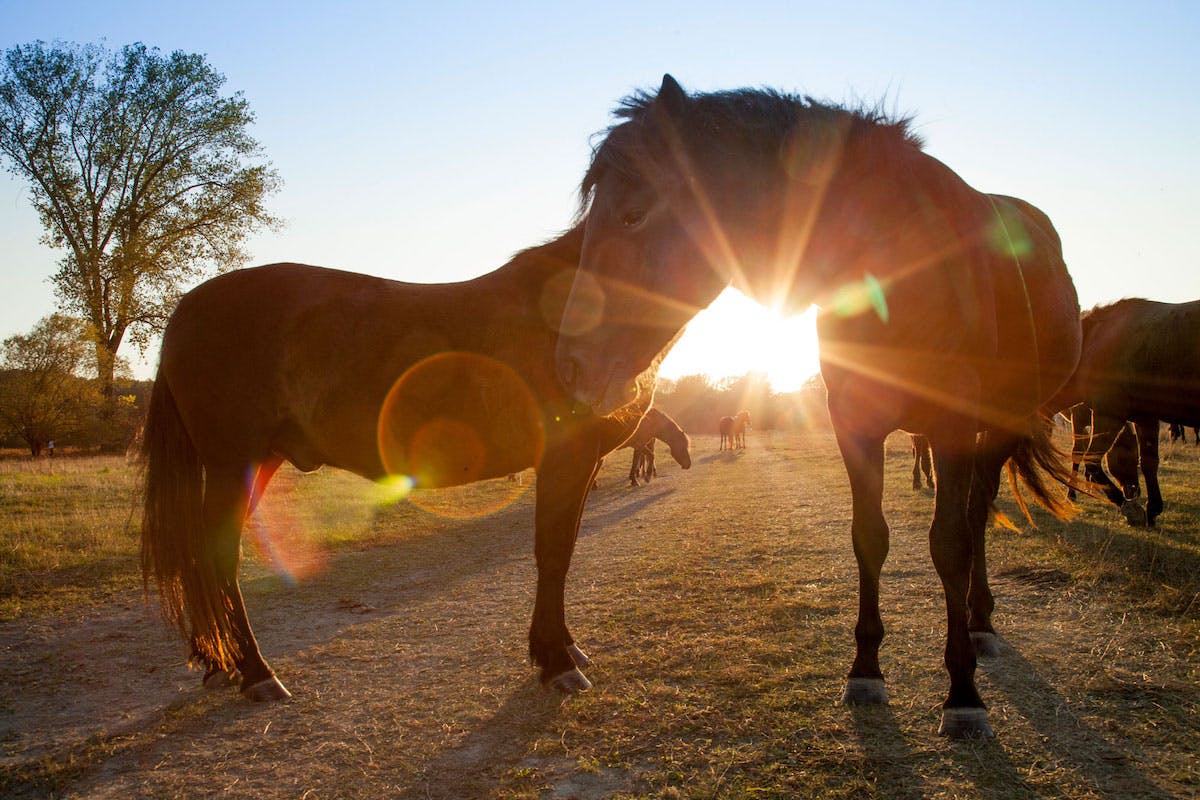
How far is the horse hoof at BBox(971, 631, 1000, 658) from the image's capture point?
11.7ft

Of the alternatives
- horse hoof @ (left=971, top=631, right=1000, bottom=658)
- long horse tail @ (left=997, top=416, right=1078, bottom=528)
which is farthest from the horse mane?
horse hoof @ (left=971, top=631, right=1000, bottom=658)

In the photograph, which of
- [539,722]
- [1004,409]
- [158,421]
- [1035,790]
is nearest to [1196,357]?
[1004,409]

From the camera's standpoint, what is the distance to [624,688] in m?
3.27

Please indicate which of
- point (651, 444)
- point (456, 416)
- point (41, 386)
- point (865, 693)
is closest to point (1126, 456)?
point (865, 693)

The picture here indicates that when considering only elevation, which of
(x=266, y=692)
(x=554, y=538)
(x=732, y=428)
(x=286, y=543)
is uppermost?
(x=554, y=538)

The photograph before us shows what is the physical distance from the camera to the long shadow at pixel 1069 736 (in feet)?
7.16

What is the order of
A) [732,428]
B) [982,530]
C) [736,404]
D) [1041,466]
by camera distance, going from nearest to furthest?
[982,530] → [1041,466] → [732,428] → [736,404]

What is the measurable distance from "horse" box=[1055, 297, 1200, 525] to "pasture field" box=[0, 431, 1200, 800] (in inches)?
58.1

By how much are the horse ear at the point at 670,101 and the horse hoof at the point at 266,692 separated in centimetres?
340

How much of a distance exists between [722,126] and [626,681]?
2.74m

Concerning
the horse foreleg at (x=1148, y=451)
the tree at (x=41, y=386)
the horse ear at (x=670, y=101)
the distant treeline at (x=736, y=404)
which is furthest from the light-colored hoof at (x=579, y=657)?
the distant treeline at (x=736, y=404)

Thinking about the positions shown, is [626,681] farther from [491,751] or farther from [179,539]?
[179,539]

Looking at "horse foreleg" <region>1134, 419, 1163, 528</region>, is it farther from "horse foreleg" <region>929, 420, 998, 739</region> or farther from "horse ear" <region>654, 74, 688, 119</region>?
"horse ear" <region>654, 74, 688, 119</region>

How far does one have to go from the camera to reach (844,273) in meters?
2.98
